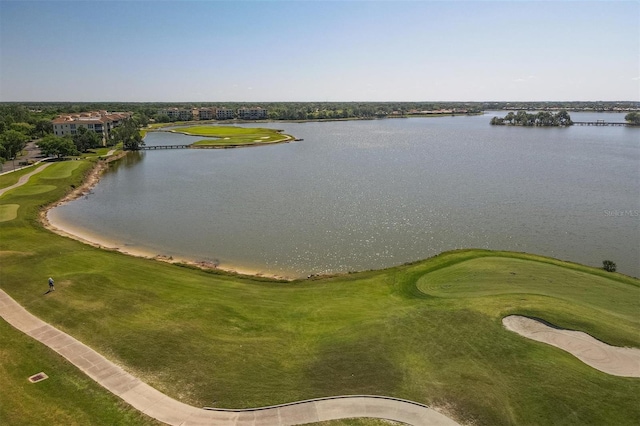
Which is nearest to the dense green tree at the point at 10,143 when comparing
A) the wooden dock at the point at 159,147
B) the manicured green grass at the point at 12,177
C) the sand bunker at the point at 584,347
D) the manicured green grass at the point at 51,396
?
the manicured green grass at the point at 12,177

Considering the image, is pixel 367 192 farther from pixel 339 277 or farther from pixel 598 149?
pixel 598 149

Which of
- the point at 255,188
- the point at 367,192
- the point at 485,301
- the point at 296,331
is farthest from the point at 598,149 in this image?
the point at 296,331

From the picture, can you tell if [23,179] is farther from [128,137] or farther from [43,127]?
[43,127]

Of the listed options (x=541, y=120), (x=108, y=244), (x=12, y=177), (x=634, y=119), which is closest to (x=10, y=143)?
(x=12, y=177)

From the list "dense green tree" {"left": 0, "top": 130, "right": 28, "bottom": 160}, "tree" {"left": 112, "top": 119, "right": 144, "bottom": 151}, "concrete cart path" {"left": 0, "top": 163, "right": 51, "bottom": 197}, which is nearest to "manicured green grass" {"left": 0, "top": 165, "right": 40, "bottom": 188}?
"concrete cart path" {"left": 0, "top": 163, "right": 51, "bottom": 197}

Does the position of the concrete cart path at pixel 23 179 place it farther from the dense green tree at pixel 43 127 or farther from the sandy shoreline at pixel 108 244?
the dense green tree at pixel 43 127

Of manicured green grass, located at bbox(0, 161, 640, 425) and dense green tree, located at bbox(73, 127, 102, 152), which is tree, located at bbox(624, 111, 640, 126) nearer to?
manicured green grass, located at bbox(0, 161, 640, 425)
